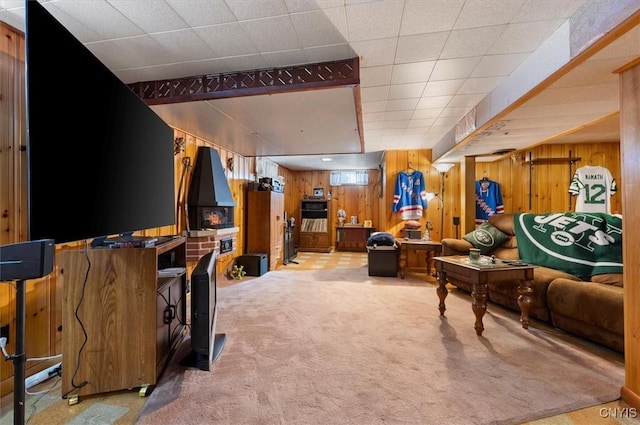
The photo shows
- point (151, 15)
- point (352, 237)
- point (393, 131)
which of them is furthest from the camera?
point (352, 237)

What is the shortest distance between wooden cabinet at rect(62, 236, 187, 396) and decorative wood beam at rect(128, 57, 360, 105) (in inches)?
55.7

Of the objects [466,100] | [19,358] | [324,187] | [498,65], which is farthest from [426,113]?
[324,187]

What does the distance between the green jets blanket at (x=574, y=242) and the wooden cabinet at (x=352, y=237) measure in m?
4.01

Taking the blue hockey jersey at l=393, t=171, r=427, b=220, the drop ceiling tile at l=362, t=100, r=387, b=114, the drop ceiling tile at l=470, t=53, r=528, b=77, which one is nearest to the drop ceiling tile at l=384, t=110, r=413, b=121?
the drop ceiling tile at l=362, t=100, r=387, b=114

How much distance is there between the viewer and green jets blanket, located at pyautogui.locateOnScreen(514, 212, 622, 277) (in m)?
2.40

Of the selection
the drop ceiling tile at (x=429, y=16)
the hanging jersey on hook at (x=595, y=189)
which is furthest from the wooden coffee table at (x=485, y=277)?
the hanging jersey on hook at (x=595, y=189)

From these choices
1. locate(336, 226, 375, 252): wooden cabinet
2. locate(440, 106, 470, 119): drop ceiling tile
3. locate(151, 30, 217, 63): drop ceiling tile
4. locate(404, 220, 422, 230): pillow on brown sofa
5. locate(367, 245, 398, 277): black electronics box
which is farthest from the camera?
locate(336, 226, 375, 252): wooden cabinet

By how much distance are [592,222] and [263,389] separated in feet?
11.2

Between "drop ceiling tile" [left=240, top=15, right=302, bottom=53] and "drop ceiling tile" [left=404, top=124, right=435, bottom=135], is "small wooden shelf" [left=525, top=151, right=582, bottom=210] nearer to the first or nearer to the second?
"drop ceiling tile" [left=404, top=124, right=435, bottom=135]

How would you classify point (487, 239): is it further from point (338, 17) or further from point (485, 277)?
point (338, 17)

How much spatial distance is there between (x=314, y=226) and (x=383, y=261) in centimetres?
317

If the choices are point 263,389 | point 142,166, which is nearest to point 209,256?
point 142,166

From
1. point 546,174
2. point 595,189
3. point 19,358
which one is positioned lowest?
point 19,358

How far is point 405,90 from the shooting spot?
2477 millimetres
